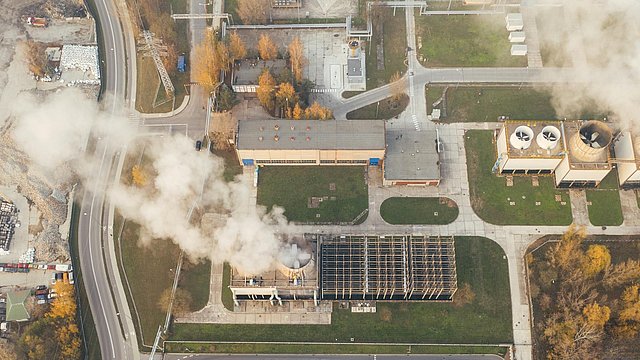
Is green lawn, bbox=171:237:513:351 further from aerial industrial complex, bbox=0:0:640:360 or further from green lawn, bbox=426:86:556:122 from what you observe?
green lawn, bbox=426:86:556:122

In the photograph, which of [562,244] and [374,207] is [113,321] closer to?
[374,207]

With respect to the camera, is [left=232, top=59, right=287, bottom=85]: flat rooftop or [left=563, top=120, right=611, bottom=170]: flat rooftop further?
[left=232, top=59, right=287, bottom=85]: flat rooftop

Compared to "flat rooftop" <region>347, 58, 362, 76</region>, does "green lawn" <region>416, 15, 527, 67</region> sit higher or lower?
higher

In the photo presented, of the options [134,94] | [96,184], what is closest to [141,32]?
[134,94]

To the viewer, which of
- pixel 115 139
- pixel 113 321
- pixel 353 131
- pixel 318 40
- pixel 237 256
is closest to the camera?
pixel 237 256

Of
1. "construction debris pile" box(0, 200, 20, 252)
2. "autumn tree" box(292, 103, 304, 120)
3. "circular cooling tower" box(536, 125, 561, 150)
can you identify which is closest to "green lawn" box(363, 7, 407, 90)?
"autumn tree" box(292, 103, 304, 120)

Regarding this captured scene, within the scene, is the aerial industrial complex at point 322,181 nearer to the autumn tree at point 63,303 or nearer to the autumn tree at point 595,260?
the autumn tree at point 595,260
